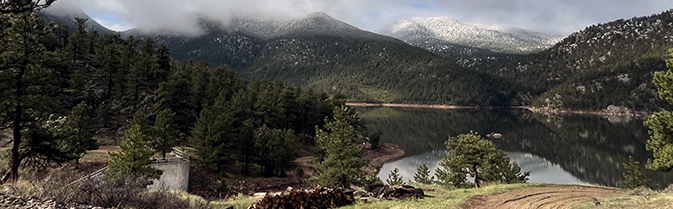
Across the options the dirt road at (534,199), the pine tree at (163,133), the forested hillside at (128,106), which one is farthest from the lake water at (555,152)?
Result: the dirt road at (534,199)

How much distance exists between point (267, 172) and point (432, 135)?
74805 millimetres

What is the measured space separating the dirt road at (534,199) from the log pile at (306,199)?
628 cm

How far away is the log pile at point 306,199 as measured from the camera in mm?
17125

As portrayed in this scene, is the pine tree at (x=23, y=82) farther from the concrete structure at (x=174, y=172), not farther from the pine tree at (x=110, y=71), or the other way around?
the pine tree at (x=110, y=71)

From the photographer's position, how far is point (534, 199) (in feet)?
69.2

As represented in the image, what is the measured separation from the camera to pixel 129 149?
34750mm

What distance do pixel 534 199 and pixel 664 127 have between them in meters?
12.2

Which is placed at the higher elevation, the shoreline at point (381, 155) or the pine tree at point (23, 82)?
the pine tree at point (23, 82)

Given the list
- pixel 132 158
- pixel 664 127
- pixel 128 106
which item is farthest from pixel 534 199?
pixel 128 106

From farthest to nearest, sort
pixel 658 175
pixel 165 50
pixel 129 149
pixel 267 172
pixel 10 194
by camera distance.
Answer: pixel 165 50 → pixel 658 175 → pixel 267 172 → pixel 129 149 → pixel 10 194

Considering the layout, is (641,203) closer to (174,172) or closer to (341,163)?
(341,163)

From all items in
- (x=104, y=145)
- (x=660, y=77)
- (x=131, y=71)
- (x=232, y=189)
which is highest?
(x=131, y=71)

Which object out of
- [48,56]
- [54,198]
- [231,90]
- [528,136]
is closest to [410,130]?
[528,136]

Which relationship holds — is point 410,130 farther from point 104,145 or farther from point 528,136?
point 104,145
